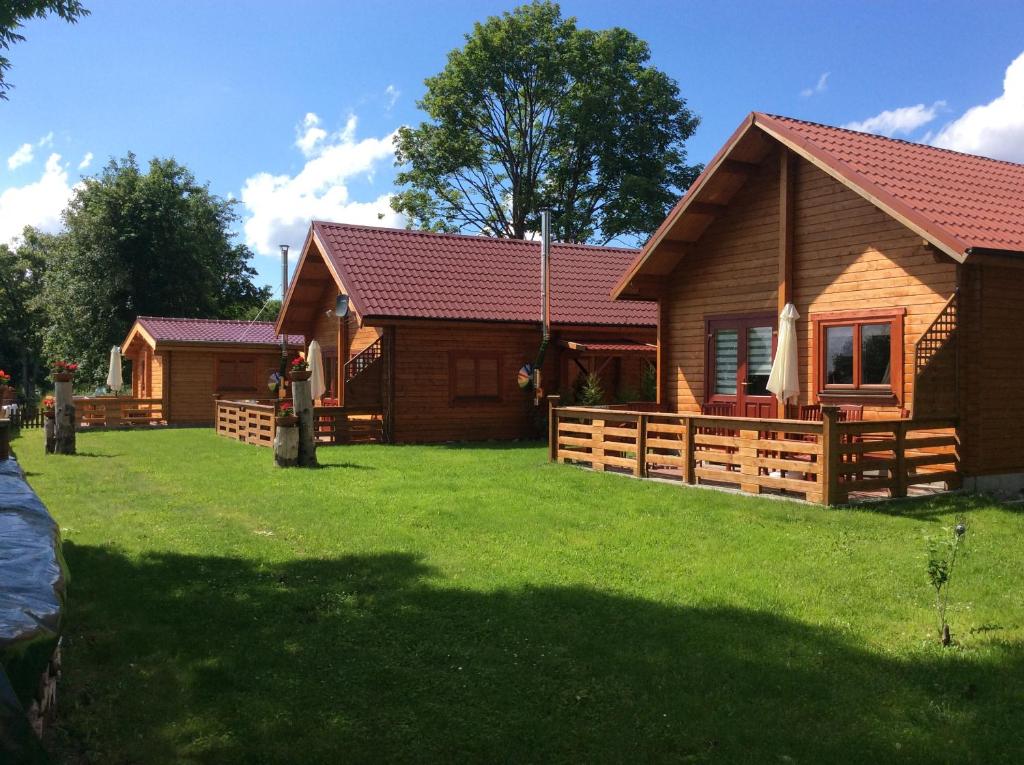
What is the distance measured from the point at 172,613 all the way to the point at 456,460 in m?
9.84

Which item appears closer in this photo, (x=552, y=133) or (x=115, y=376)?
(x=115, y=376)

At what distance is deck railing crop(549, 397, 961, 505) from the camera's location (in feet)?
34.0

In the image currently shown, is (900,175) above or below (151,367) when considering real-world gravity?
above

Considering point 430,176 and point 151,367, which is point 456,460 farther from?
point 430,176

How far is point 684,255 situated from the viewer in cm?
1630

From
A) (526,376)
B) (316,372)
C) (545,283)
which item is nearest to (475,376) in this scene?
(526,376)

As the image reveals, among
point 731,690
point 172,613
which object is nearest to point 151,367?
point 172,613

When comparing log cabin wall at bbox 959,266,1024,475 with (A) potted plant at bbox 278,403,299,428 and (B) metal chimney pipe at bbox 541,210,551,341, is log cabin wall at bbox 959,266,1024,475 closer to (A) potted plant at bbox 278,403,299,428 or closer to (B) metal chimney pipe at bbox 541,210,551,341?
(A) potted plant at bbox 278,403,299,428

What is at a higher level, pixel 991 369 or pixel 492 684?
pixel 991 369

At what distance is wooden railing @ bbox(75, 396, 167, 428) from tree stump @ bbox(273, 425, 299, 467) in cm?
1630

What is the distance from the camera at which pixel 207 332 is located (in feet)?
105

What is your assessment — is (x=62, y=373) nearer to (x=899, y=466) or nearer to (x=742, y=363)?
(x=742, y=363)

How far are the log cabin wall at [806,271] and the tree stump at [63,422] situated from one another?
1218cm

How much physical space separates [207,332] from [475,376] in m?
14.8
